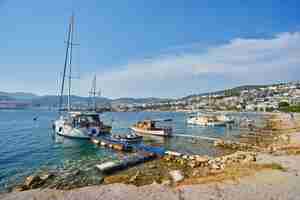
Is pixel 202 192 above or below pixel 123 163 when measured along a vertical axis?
above

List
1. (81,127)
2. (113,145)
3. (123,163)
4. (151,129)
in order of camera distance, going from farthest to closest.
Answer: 1. (151,129)
2. (81,127)
3. (113,145)
4. (123,163)

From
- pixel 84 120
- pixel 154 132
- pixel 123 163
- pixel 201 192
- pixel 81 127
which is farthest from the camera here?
pixel 154 132

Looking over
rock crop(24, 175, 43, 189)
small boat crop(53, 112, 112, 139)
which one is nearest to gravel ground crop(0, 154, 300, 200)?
rock crop(24, 175, 43, 189)

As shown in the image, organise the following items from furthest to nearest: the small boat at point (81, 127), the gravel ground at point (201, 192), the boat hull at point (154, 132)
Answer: the boat hull at point (154, 132)
the small boat at point (81, 127)
the gravel ground at point (201, 192)

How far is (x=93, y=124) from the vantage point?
32031mm

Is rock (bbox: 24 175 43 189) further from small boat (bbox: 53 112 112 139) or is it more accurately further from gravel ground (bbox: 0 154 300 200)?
small boat (bbox: 53 112 112 139)

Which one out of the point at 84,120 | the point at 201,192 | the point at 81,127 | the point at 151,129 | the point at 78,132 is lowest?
the point at 151,129

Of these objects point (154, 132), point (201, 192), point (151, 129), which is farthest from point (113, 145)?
point (201, 192)

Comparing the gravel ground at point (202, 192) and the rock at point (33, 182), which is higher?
the gravel ground at point (202, 192)

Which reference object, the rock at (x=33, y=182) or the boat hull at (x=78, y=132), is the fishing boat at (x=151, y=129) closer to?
the boat hull at (x=78, y=132)

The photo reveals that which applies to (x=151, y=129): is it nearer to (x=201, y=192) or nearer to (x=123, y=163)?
(x=123, y=163)

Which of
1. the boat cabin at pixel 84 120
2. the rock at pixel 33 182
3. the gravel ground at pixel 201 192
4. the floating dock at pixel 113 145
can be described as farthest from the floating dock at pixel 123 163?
the boat cabin at pixel 84 120

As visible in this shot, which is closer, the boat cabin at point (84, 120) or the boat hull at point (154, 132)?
the boat cabin at point (84, 120)

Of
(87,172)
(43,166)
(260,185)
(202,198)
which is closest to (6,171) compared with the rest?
(43,166)
